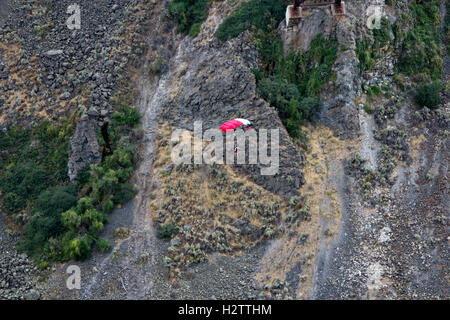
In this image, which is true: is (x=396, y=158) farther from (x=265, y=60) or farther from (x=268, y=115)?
(x=265, y=60)

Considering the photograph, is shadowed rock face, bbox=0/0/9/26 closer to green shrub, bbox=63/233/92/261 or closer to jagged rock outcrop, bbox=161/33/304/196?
jagged rock outcrop, bbox=161/33/304/196

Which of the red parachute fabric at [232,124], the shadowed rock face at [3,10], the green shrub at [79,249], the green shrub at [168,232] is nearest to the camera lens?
the green shrub at [79,249]

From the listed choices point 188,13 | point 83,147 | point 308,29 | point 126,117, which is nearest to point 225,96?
point 126,117

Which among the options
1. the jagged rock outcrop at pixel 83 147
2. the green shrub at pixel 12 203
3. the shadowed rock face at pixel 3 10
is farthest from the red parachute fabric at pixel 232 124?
the shadowed rock face at pixel 3 10

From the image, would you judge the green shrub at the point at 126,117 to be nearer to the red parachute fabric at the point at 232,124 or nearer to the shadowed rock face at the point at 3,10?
the red parachute fabric at the point at 232,124

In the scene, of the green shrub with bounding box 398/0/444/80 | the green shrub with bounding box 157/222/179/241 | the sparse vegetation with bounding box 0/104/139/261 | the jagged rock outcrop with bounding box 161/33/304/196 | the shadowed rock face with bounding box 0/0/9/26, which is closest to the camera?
the green shrub with bounding box 157/222/179/241

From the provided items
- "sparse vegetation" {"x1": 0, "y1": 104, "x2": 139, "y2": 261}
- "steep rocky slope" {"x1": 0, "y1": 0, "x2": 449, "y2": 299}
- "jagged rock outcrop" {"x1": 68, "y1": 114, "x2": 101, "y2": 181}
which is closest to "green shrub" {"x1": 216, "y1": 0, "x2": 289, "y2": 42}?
"steep rocky slope" {"x1": 0, "y1": 0, "x2": 449, "y2": 299}
